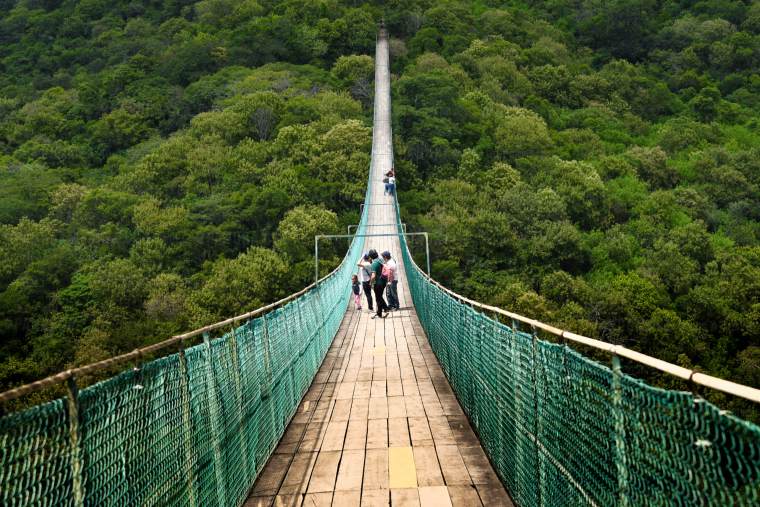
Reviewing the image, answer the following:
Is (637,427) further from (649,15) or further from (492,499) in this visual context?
(649,15)

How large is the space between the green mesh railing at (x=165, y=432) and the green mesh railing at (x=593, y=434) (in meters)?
1.87

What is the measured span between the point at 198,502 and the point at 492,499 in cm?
204

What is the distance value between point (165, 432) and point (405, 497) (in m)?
2.08

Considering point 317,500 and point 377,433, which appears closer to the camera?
point 317,500

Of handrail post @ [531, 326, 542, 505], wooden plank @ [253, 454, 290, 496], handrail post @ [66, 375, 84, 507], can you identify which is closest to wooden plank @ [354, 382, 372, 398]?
wooden plank @ [253, 454, 290, 496]

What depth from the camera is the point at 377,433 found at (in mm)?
6652

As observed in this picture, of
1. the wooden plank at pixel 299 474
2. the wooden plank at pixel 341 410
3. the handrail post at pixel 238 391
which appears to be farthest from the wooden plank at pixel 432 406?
the handrail post at pixel 238 391

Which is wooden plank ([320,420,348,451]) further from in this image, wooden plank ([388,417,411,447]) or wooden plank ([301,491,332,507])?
wooden plank ([301,491,332,507])

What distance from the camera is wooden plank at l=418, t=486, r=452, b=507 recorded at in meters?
4.74

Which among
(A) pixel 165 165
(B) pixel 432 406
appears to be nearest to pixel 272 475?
(B) pixel 432 406

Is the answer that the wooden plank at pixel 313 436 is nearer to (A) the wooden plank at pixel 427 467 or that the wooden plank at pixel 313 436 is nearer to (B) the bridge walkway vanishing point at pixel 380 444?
(B) the bridge walkway vanishing point at pixel 380 444

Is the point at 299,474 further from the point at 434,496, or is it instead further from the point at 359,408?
the point at 359,408

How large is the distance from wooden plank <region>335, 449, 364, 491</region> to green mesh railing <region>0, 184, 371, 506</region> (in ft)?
2.17

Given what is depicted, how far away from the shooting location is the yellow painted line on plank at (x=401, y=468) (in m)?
5.20
